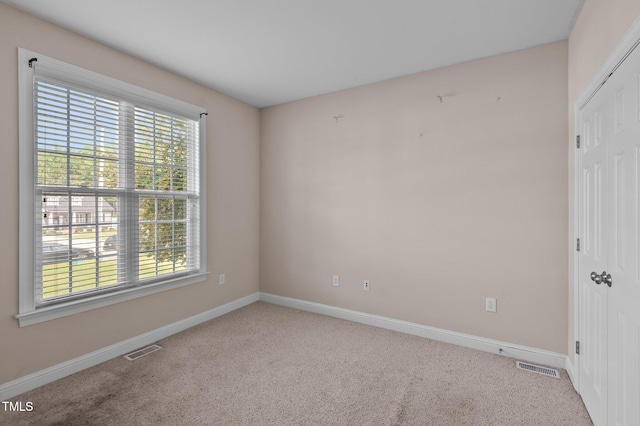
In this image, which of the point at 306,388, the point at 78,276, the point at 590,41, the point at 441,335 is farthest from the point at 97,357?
the point at 590,41

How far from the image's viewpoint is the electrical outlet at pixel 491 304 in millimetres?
2809

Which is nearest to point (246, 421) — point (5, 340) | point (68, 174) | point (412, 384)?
point (412, 384)

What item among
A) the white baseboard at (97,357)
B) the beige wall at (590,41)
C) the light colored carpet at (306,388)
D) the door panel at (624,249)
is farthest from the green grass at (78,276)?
the beige wall at (590,41)

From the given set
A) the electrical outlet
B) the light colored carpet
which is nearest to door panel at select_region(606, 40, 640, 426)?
the light colored carpet

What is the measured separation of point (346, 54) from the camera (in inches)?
110

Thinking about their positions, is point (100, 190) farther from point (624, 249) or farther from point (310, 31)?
point (624, 249)

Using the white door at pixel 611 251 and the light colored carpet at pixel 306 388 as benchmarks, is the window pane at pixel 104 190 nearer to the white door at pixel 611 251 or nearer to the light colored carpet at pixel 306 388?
the light colored carpet at pixel 306 388

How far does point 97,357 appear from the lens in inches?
102

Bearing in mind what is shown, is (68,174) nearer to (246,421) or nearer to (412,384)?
(246,421)

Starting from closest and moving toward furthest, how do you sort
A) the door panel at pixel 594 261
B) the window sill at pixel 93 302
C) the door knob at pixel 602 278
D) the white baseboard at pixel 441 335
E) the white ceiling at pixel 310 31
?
the door knob at pixel 602 278 < the door panel at pixel 594 261 < the white ceiling at pixel 310 31 < the window sill at pixel 93 302 < the white baseboard at pixel 441 335

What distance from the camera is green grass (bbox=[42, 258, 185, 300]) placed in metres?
2.35

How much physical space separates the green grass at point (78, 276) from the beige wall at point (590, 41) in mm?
3690

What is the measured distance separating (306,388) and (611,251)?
6.71 ft

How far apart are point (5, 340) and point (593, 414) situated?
3776 millimetres
